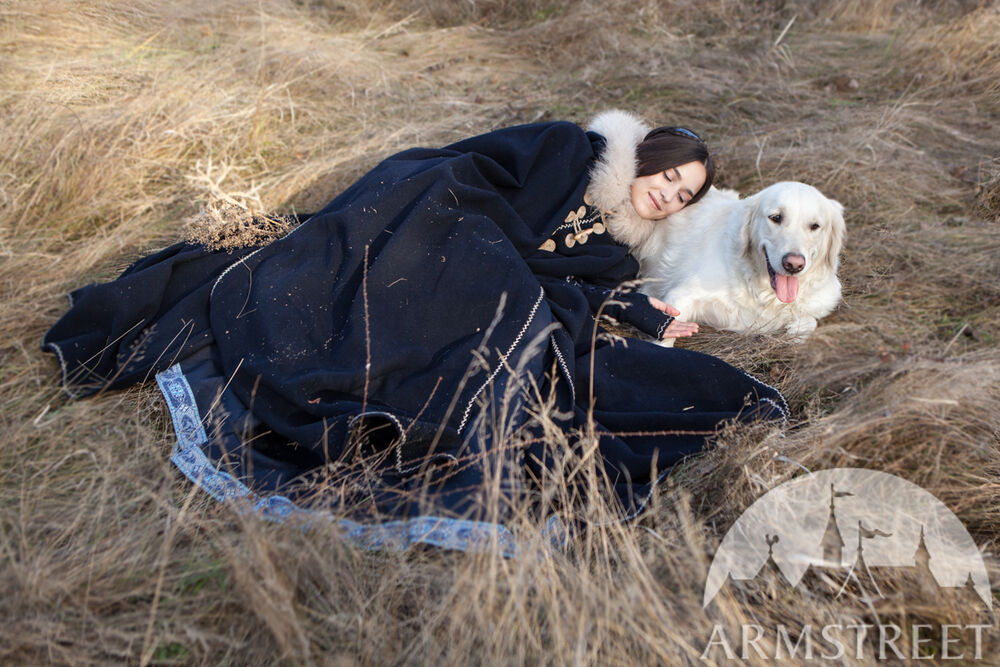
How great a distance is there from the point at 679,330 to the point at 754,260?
20.4 inches

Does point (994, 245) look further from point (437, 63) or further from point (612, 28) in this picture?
point (437, 63)

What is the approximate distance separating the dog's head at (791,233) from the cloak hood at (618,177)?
0.60 meters

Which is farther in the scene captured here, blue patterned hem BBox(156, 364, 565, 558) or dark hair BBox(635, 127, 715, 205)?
dark hair BBox(635, 127, 715, 205)

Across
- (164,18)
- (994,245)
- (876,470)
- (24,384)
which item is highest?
(164,18)

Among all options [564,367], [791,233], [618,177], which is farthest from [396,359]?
[791,233]

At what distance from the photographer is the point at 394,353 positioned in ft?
8.39

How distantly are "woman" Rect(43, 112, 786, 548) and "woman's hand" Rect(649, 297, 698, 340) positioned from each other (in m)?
0.03

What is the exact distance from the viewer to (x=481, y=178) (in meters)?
3.22

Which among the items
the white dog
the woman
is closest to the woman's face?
the white dog

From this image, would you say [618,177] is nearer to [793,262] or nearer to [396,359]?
[793,262]

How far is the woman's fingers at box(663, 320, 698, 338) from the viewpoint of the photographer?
3031 millimetres

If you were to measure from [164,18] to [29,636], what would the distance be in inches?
195

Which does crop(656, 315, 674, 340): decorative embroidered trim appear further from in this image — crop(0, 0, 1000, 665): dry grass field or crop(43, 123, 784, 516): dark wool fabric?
crop(0, 0, 1000, 665): dry grass field

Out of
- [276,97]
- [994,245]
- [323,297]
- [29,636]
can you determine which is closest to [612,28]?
[276,97]
